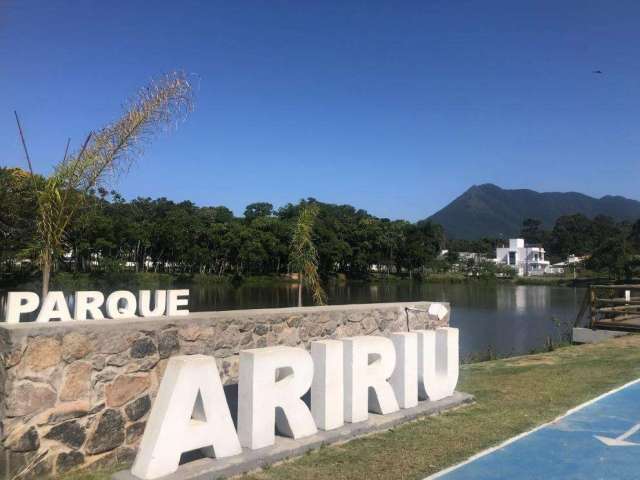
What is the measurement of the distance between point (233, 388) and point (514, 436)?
3.00 m

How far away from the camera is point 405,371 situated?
6.81 metres

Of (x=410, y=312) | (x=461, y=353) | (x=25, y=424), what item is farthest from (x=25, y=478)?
(x=461, y=353)

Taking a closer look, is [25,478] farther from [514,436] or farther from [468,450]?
[514,436]

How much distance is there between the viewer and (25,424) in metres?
4.56

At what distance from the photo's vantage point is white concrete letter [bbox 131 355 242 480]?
14.7 feet

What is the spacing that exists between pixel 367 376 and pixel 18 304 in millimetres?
3653

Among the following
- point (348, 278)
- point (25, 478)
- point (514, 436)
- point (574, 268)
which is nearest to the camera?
point (25, 478)

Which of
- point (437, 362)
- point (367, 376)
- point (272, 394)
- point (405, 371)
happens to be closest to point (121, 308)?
point (272, 394)

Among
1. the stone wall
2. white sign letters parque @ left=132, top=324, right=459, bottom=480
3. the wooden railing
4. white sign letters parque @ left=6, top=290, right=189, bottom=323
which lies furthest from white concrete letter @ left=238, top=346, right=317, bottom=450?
the wooden railing

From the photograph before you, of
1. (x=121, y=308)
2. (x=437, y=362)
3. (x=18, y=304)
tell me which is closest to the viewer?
(x=18, y=304)

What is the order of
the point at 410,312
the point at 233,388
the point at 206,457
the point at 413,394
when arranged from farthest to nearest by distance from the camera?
the point at 410,312 → the point at 413,394 → the point at 233,388 → the point at 206,457

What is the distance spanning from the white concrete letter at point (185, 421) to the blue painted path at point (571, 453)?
73.4 inches

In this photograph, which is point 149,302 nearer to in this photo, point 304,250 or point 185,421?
point 185,421

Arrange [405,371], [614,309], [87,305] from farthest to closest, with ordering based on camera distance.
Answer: [614,309] → [405,371] → [87,305]
